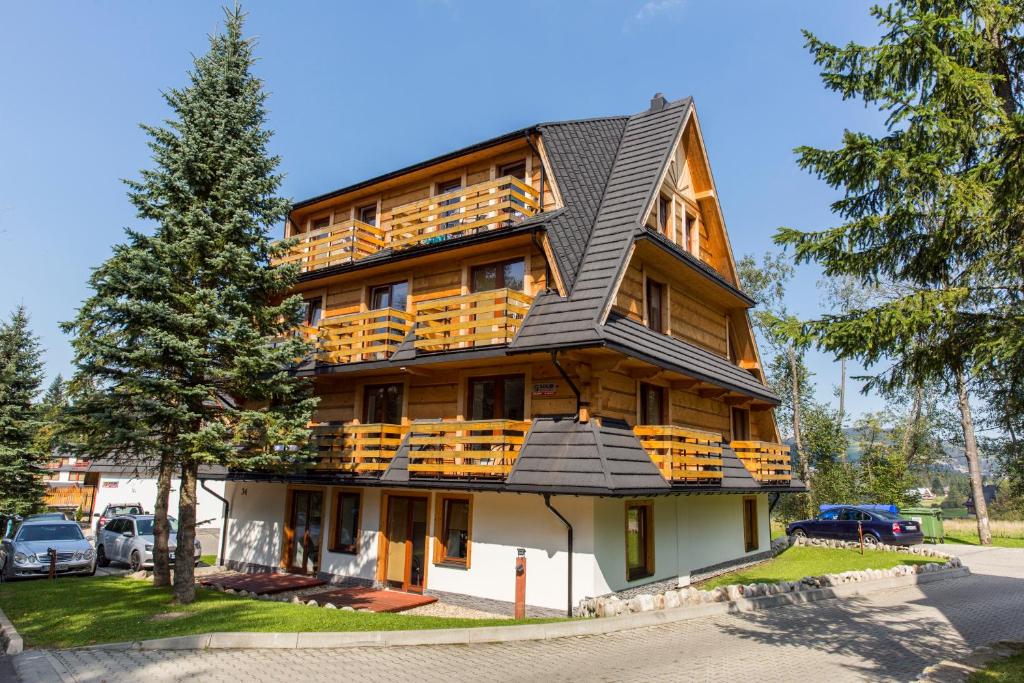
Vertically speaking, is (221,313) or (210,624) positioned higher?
(221,313)

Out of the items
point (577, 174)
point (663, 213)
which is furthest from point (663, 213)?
point (577, 174)

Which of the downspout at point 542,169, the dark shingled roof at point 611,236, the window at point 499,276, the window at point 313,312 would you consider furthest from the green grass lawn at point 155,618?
the downspout at point 542,169

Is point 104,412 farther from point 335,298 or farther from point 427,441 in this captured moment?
point 335,298

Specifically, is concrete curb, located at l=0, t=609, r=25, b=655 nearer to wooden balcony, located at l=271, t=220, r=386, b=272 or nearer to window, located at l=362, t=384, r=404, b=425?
window, located at l=362, t=384, r=404, b=425

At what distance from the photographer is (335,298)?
→ 66.2 feet

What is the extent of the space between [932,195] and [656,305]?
8.54 meters

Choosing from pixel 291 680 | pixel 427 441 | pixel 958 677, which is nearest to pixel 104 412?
pixel 427 441

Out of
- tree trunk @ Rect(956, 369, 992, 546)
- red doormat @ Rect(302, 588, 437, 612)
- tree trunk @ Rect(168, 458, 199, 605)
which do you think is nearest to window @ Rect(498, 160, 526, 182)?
tree trunk @ Rect(168, 458, 199, 605)

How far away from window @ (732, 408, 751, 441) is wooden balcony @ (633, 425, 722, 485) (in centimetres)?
604

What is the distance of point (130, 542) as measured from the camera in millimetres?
21406

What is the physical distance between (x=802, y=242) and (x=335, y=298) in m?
14.3

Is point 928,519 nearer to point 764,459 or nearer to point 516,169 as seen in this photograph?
point 764,459

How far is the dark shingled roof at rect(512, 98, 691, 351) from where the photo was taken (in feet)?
44.8

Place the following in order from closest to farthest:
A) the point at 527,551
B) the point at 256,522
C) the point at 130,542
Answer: the point at 527,551 → the point at 256,522 → the point at 130,542
